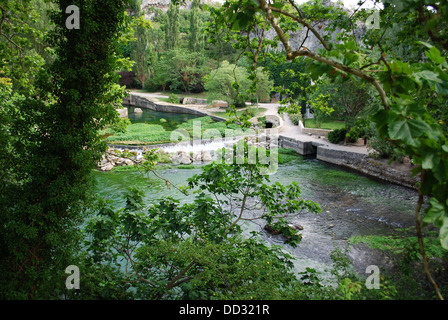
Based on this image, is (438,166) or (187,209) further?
(187,209)

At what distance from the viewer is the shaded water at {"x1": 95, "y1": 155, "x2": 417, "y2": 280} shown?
777 cm

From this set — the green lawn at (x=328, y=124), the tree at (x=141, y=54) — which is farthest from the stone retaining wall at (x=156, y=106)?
the green lawn at (x=328, y=124)

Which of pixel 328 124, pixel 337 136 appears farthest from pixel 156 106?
pixel 337 136

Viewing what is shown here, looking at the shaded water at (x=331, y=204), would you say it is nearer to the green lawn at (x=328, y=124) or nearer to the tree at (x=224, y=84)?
the green lawn at (x=328, y=124)

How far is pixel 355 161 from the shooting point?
1571 cm

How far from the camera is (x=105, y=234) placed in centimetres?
396

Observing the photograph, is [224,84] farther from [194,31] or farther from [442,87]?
[442,87]

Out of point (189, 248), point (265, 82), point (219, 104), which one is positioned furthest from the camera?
point (219, 104)

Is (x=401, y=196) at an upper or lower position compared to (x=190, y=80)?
lower

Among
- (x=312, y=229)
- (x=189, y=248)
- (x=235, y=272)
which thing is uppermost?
(x=189, y=248)

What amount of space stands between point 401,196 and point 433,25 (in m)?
11.2

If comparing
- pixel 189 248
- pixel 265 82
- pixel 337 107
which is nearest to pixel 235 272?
pixel 189 248

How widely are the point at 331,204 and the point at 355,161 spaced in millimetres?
5536

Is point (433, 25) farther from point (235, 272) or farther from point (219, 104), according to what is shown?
point (219, 104)
